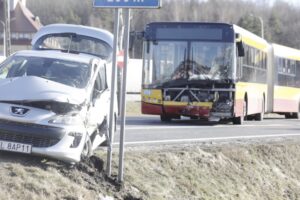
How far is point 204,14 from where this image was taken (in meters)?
130

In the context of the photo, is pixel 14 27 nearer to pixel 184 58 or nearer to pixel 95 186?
pixel 184 58

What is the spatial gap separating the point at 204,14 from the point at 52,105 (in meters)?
122

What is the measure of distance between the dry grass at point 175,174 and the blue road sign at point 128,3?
230cm

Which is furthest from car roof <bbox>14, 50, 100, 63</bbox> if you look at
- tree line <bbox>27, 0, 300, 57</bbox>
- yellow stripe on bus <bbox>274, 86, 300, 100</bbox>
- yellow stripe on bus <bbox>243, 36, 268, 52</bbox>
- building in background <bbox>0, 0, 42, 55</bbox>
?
tree line <bbox>27, 0, 300, 57</bbox>

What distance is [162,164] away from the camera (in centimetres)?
1186

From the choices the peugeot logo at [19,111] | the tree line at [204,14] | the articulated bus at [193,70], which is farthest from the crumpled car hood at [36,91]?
the tree line at [204,14]

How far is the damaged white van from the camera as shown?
9.37m

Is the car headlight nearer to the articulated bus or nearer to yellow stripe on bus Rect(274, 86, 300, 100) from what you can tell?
the articulated bus

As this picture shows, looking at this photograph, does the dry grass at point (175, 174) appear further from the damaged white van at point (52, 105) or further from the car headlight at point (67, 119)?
the car headlight at point (67, 119)

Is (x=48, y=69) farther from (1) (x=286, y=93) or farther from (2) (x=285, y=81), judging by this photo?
(1) (x=286, y=93)

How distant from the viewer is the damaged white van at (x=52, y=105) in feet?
30.7

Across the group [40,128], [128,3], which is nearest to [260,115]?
[128,3]

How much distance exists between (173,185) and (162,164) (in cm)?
85

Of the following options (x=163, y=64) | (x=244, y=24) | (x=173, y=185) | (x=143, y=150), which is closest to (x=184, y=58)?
(x=163, y=64)
